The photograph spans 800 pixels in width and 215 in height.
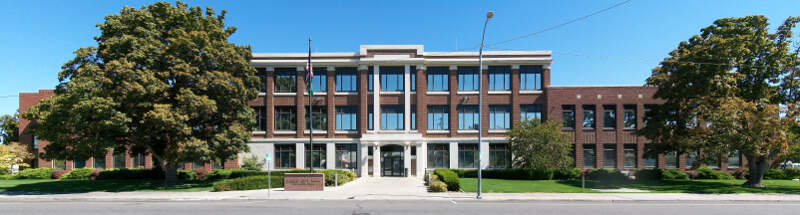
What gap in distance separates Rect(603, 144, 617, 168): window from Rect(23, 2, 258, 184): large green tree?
29.1 meters

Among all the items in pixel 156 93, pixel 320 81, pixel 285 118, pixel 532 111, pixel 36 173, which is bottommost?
pixel 36 173

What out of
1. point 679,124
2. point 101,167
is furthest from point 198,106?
point 679,124

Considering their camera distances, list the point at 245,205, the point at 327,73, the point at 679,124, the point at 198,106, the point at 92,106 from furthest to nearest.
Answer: the point at 327,73 → the point at 679,124 → the point at 198,106 → the point at 92,106 → the point at 245,205

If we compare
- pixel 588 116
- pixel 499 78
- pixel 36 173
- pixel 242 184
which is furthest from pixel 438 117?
pixel 36 173

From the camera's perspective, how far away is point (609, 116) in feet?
123

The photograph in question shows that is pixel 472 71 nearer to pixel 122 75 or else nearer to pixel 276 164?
pixel 276 164

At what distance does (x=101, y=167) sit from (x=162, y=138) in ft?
59.8

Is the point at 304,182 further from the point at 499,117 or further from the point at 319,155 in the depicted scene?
the point at 499,117

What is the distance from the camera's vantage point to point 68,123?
22.8 metres

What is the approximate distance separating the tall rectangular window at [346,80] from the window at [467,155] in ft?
35.3

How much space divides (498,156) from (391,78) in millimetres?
11613

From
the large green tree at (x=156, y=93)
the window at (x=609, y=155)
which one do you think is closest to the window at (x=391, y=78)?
the large green tree at (x=156, y=93)

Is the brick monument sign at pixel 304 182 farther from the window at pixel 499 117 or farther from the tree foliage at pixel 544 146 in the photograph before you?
the window at pixel 499 117

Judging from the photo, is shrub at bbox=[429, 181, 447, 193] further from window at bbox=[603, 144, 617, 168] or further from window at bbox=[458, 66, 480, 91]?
window at bbox=[603, 144, 617, 168]
